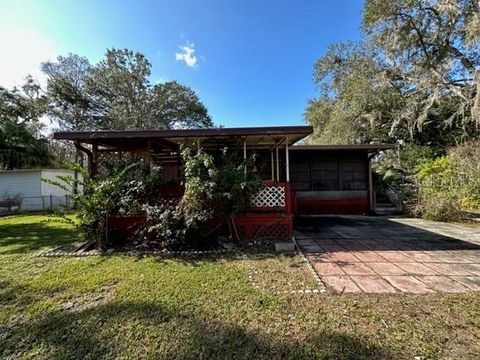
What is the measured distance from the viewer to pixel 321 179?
10.0 metres

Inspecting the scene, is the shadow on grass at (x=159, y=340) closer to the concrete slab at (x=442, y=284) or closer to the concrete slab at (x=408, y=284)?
the concrete slab at (x=408, y=284)

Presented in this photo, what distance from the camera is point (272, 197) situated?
592 centimetres

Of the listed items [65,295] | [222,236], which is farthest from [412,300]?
[65,295]

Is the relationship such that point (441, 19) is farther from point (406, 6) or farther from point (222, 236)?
point (222, 236)

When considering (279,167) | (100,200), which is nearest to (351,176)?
(279,167)

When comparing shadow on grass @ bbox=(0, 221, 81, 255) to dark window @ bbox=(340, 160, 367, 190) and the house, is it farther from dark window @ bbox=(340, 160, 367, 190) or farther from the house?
dark window @ bbox=(340, 160, 367, 190)

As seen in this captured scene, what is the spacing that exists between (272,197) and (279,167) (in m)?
4.03

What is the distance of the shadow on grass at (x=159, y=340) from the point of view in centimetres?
217

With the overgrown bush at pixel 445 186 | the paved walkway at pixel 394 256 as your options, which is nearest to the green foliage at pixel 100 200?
the paved walkway at pixel 394 256

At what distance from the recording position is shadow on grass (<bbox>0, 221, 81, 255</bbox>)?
572 cm

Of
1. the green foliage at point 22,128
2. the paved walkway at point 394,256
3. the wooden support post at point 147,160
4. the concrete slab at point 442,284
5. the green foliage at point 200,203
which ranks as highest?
the green foliage at point 22,128

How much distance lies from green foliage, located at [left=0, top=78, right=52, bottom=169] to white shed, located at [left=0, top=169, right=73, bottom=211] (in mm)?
4238

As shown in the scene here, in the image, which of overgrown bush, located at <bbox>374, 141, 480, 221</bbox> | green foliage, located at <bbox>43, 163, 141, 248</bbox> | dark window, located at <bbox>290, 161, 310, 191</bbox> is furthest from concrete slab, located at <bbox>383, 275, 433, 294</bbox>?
dark window, located at <bbox>290, 161, 310, 191</bbox>

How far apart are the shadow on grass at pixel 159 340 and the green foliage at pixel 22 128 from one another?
2053 cm
